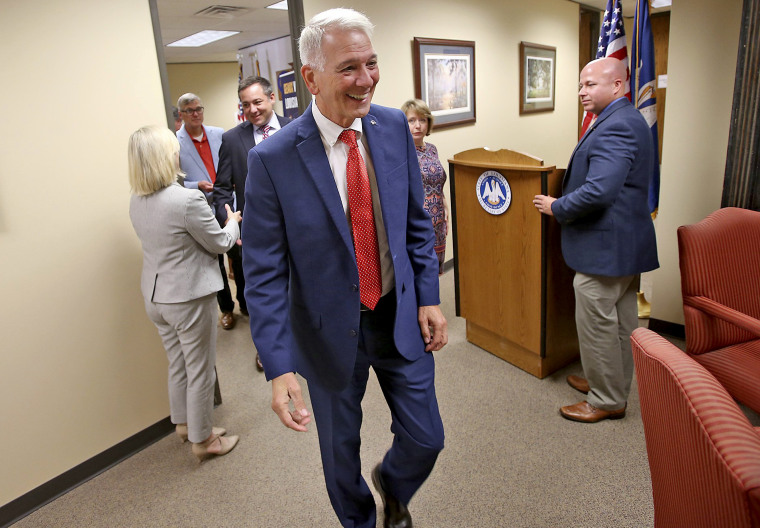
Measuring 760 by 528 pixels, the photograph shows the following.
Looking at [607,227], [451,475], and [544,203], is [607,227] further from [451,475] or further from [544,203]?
[451,475]

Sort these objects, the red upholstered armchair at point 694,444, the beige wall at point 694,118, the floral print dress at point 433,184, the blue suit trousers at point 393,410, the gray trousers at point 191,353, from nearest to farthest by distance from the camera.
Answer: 1. the red upholstered armchair at point 694,444
2. the blue suit trousers at point 393,410
3. the gray trousers at point 191,353
4. the beige wall at point 694,118
5. the floral print dress at point 433,184

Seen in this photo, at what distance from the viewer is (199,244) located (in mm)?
2291

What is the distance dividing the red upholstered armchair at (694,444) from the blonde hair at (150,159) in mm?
1896

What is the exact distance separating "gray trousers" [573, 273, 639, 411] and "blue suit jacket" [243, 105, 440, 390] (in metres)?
1.14

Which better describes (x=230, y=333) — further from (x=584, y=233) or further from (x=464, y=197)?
(x=584, y=233)

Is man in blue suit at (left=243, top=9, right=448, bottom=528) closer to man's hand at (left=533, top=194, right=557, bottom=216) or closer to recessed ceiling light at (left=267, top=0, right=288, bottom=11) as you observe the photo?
man's hand at (left=533, top=194, right=557, bottom=216)

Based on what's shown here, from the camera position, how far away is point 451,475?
2.16 m

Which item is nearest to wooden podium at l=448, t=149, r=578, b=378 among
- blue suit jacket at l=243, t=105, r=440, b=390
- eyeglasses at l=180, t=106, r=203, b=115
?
blue suit jacket at l=243, t=105, r=440, b=390

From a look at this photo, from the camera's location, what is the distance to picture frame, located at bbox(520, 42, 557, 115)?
20.1ft

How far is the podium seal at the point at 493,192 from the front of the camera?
2.74 metres

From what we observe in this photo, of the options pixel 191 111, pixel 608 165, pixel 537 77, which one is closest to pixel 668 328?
pixel 608 165

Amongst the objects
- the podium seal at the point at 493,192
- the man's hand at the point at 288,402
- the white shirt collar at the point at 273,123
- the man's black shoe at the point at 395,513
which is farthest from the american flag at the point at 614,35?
the man's hand at the point at 288,402

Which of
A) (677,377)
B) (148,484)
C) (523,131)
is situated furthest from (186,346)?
(523,131)

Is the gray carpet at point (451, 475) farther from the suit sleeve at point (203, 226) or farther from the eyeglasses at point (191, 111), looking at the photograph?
the eyeglasses at point (191, 111)
